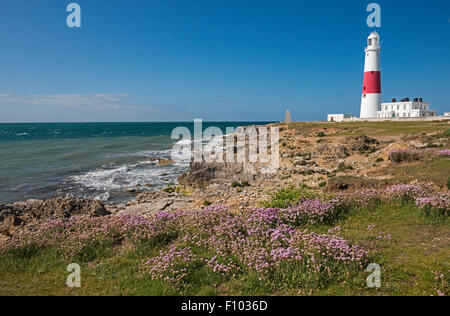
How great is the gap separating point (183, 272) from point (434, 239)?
23.5 ft

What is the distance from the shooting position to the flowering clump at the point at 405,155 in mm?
18855

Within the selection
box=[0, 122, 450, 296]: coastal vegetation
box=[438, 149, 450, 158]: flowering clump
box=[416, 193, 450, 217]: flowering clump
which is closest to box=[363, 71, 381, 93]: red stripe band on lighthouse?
box=[438, 149, 450, 158]: flowering clump

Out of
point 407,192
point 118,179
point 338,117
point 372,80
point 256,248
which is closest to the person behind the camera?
point 256,248

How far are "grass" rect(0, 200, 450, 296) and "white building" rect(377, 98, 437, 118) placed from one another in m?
76.1

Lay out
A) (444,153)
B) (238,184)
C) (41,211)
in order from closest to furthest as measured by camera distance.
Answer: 1. (41,211)
2. (444,153)
3. (238,184)

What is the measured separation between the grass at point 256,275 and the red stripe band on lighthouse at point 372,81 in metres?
63.3

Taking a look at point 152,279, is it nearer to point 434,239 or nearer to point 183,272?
point 183,272

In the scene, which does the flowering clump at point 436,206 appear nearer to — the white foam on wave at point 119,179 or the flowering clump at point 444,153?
the flowering clump at point 444,153

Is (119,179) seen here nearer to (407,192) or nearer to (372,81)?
(407,192)

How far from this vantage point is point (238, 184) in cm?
2058

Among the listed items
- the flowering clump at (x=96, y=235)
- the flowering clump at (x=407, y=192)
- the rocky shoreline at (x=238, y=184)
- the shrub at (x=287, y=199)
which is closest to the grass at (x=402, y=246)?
the flowering clump at (x=407, y=192)

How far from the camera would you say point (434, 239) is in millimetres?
7859

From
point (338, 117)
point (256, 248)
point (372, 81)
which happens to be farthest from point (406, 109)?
point (256, 248)

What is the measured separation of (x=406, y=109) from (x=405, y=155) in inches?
2769
